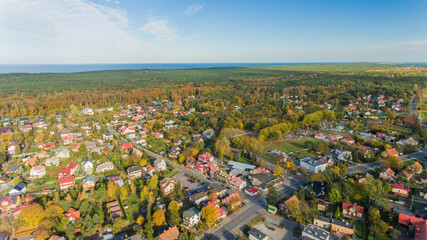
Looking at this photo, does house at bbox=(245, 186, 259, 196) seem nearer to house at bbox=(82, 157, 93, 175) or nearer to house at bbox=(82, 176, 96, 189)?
house at bbox=(82, 176, 96, 189)

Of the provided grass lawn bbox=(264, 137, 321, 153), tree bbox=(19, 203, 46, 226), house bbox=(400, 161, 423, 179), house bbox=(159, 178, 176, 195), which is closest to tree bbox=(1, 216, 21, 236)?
tree bbox=(19, 203, 46, 226)

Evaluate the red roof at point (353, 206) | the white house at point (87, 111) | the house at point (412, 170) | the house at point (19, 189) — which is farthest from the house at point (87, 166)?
the house at point (412, 170)

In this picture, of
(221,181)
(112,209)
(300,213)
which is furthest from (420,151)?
(112,209)

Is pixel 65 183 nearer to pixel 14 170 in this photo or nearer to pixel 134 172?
pixel 134 172

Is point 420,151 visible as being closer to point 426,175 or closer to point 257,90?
point 426,175

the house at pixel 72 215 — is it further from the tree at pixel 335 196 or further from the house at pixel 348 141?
the house at pixel 348 141

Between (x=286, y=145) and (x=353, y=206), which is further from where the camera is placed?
(x=286, y=145)

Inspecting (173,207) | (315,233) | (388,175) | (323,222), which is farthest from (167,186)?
(388,175)
